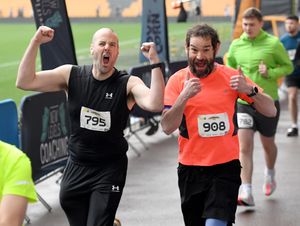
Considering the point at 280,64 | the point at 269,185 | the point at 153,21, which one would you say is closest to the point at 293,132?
the point at 153,21

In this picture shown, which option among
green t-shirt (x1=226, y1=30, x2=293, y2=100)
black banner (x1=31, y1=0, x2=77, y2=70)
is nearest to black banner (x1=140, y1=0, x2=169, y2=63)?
black banner (x1=31, y1=0, x2=77, y2=70)

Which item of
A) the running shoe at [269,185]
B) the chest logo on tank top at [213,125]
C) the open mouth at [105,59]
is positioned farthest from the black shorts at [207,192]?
the running shoe at [269,185]

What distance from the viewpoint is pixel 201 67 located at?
612cm

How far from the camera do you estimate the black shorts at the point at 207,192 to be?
623 cm

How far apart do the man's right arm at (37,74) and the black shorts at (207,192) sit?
40.9 inches

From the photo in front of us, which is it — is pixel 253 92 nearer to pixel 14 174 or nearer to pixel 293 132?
pixel 14 174

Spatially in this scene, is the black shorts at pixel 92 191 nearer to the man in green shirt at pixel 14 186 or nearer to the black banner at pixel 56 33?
the man in green shirt at pixel 14 186

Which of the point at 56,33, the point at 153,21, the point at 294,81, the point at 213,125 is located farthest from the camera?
the point at 153,21

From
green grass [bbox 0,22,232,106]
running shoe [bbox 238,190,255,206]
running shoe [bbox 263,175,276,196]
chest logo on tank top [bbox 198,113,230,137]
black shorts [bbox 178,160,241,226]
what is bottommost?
green grass [bbox 0,22,232,106]

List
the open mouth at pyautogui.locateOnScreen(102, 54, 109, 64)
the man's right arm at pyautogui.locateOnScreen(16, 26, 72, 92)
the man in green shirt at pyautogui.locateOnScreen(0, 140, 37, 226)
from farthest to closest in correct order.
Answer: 1. the open mouth at pyautogui.locateOnScreen(102, 54, 109, 64)
2. the man's right arm at pyautogui.locateOnScreen(16, 26, 72, 92)
3. the man in green shirt at pyautogui.locateOnScreen(0, 140, 37, 226)

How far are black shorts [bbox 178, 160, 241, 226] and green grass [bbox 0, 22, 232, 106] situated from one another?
20.6 ft

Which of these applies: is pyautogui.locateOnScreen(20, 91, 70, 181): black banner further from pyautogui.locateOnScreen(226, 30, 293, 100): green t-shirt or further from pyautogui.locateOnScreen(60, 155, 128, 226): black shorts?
pyautogui.locateOnScreen(60, 155, 128, 226): black shorts

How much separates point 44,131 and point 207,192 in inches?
145

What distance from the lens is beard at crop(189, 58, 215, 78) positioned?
610cm
